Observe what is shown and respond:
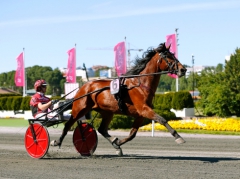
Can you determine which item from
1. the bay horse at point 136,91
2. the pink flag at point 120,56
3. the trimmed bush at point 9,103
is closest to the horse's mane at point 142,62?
the bay horse at point 136,91

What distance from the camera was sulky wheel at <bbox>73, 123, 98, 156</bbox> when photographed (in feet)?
38.0

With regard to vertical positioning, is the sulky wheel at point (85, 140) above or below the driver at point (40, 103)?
below

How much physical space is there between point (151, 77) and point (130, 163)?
1.71 metres

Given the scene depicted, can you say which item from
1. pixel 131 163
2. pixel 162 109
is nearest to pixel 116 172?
pixel 131 163

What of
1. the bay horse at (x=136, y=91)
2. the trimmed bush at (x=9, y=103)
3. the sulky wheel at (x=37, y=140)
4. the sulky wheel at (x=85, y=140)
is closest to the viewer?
the bay horse at (x=136, y=91)

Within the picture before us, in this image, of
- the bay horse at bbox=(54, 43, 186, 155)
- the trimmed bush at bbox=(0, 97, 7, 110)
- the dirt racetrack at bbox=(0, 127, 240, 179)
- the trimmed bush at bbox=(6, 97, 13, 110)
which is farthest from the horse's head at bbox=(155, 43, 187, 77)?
the trimmed bush at bbox=(0, 97, 7, 110)

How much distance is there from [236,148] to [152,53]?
11.9 feet

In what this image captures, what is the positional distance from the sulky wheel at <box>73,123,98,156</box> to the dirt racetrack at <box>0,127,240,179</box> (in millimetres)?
159

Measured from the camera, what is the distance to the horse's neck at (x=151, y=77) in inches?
418

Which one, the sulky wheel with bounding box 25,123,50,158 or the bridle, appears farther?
the sulky wheel with bounding box 25,123,50,158

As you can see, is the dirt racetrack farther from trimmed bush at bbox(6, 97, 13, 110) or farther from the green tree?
trimmed bush at bbox(6, 97, 13, 110)

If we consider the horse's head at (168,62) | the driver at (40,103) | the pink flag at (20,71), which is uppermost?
the pink flag at (20,71)

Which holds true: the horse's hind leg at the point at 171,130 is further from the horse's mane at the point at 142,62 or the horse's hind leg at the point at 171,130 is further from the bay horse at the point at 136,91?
the horse's mane at the point at 142,62

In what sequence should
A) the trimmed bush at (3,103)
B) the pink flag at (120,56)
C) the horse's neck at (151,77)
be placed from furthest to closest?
the trimmed bush at (3,103)
the pink flag at (120,56)
the horse's neck at (151,77)
